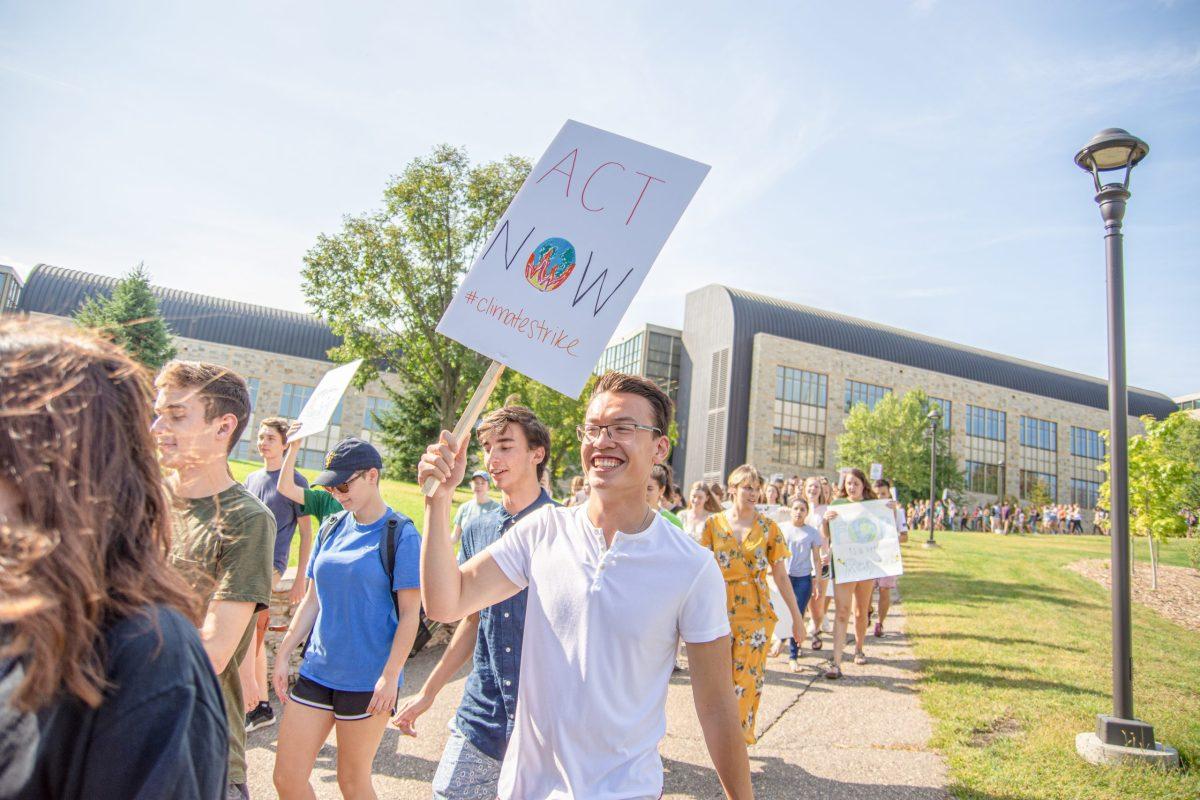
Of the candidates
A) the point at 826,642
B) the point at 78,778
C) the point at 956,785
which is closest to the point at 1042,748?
the point at 956,785

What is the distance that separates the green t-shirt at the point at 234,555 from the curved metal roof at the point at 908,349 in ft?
169

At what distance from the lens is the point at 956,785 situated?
500 centimetres

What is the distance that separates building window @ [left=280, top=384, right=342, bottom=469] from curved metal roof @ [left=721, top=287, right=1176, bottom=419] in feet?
93.6

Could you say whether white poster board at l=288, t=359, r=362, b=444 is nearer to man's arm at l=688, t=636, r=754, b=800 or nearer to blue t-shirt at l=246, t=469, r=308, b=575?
blue t-shirt at l=246, t=469, r=308, b=575

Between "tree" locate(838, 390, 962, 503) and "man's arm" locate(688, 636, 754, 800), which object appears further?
"tree" locate(838, 390, 962, 503)

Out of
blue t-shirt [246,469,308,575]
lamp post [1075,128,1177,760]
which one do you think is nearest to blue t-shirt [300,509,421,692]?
blue t-shirt [246,469,308,575]

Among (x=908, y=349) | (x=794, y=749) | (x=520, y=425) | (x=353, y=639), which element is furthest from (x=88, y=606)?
(x=908, y=349)

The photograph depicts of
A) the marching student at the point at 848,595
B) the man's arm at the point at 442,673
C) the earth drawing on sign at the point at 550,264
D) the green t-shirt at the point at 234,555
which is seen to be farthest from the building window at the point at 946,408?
the green t-shirt at the point at 234,555

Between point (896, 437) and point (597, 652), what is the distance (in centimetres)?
5000

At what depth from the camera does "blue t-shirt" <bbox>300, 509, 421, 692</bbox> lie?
3.28 m

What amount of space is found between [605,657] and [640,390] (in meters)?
0.89

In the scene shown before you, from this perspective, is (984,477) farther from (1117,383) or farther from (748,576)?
(748,576)

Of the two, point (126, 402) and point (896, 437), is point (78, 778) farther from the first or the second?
point (896, 437)

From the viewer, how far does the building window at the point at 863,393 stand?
2195 inches
